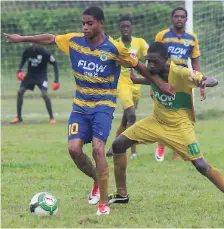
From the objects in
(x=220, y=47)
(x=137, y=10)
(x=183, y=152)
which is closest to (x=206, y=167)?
(x=183, y=152)

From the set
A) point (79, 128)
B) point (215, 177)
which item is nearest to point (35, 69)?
point (79, 128)

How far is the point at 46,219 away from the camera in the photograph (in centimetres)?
764

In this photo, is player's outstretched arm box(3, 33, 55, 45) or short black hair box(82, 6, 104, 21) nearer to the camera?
short black hair box(82, 6, 104, 21)

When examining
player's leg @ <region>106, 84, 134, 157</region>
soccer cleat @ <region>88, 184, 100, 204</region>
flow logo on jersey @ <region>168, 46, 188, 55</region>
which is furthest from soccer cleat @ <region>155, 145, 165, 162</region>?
soccer cleat @ <region>88, 184, 100, 204</region>

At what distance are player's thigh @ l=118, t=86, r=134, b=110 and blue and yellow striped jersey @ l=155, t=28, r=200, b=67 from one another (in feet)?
2.92

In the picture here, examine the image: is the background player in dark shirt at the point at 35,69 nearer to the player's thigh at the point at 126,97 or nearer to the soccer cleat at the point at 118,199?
the player's thigh at the point at 126,97

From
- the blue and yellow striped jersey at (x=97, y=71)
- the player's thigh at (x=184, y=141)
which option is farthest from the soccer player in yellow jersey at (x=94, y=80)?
the player's thigh at (x=184, y=141)

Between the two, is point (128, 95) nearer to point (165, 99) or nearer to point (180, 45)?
point (180, 45)

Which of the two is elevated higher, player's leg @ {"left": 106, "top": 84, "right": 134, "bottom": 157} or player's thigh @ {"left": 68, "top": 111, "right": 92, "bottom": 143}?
player's thigh @ {"left": 68, "top": 111, "right": 92, "bottom": 143}

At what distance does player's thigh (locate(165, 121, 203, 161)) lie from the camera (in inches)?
325

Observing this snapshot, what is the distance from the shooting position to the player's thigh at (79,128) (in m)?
8.14

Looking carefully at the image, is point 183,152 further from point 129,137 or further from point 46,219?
point 46,219

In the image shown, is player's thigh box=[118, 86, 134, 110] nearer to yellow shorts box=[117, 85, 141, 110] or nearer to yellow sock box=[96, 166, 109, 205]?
yellow shorts box=[117, 85, 141, 110]

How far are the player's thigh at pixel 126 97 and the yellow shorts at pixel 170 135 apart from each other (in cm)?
365
